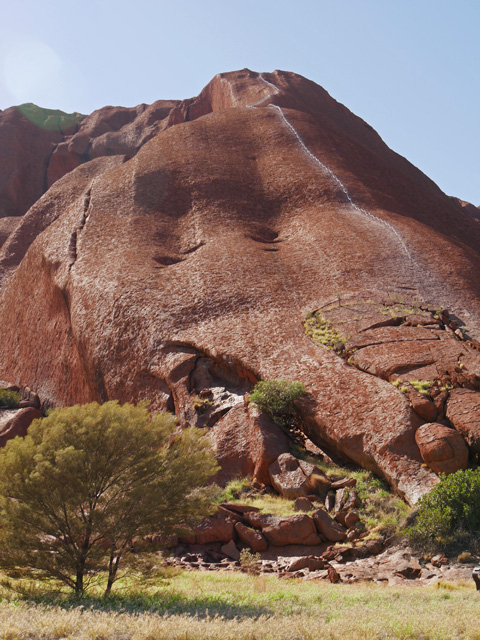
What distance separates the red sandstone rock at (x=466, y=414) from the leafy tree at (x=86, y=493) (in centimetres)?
772

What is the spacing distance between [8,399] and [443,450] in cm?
2033

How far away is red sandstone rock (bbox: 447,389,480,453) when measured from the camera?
1443 centimetres

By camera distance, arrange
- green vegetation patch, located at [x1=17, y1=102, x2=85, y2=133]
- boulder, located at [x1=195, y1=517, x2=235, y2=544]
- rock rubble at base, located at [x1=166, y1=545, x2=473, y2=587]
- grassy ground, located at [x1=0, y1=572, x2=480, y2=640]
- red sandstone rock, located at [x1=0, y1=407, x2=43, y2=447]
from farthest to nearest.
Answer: green vegetation patch, located at [x1=17, y1=102, x2=85, y2=133]
red sandstone rock, located at [x1=0, y1=407, x2=43, y2=447]
boulder, located at [x1=195, y1=517, x2=235, y2=544]
rock rubble at base, located at [x1=166, y1=545, x2=473, y2=587]
grassy ground, located at [x1=0, y1=572, x2=480, y2=640]

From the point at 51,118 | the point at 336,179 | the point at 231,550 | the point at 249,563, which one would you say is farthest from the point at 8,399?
the point at 51,118

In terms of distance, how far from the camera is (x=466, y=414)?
15.0 metres

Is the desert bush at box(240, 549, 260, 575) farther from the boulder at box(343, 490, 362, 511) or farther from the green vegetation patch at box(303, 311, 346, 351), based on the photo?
the green vegetation patch at box(303, 311, 346, 351)

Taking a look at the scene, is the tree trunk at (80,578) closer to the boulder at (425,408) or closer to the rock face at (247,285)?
the rock face at (247,285)

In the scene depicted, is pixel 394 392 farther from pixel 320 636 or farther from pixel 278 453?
pixel 320 636

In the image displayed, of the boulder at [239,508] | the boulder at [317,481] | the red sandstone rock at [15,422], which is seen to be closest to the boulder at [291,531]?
the boulder at [239,508]

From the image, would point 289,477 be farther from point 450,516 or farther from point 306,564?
point 450,516

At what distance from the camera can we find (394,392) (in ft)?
53.7

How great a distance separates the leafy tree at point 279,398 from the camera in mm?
17250

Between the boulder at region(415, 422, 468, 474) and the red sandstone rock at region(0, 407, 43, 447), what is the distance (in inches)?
646

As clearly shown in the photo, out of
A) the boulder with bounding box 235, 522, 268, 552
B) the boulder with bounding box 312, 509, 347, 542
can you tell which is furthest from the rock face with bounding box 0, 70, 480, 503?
the boulder with bounding box 235, 522, 268, 552
